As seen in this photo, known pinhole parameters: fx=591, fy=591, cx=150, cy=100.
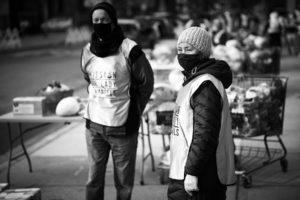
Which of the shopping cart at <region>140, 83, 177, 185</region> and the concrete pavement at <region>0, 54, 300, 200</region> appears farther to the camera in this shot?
the shopping cart at <region>140, 83, 177, 185</region>

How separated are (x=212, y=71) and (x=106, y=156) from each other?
1753 mm

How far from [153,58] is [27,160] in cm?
392

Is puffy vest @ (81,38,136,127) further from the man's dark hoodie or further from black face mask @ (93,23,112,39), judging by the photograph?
the man's dark hoodie

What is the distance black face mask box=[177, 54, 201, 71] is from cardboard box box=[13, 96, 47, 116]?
328cm

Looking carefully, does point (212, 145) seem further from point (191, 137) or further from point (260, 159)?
point (260, 159)

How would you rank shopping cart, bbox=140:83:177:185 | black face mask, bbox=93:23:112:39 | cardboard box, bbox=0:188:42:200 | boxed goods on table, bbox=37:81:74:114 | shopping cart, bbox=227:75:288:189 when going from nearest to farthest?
1. black face mask, bbox=93:23:112:39
2. cardboard box, bbox=0:188:42:200
3. shopping cart, bbox=227:75:288:189
4. shopping cart, bbox=140:83:177:185
5. boxed goods on table, bbox=37:81:74:114

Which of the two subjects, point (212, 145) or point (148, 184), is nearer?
point (212, 145)

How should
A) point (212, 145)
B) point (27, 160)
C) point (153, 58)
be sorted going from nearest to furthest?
1. point (212, 145)
2. point (27, 160)
3. point (153, 58)

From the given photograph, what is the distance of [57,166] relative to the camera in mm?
8016

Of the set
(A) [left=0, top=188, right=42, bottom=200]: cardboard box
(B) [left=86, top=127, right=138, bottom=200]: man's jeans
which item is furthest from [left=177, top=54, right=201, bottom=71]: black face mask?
(A) [left=0, top=188, right=42, bottom=200]: cardboard box

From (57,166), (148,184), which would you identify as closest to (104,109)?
(148,184)

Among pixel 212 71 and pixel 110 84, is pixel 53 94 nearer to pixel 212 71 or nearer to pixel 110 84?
pixel 110 84

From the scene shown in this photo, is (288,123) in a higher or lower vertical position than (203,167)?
lower

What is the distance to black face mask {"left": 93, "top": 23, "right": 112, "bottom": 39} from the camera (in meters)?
5.14
